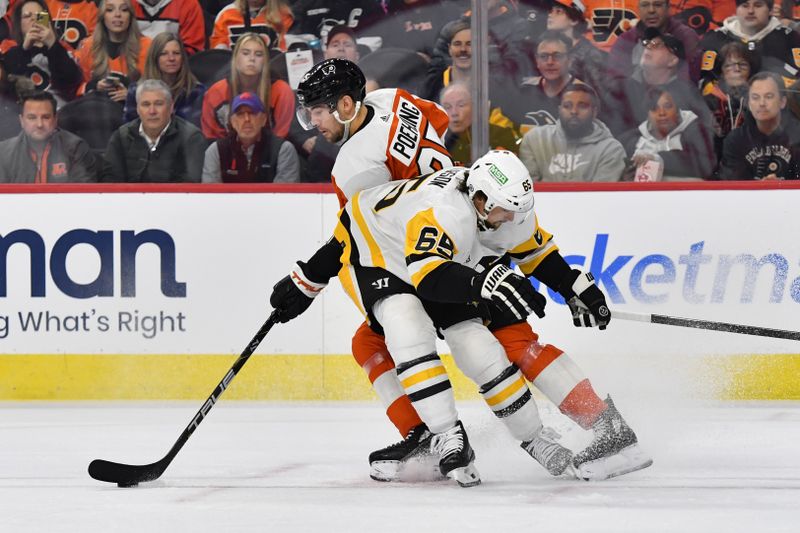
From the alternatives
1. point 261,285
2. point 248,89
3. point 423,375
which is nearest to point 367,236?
point 423,375

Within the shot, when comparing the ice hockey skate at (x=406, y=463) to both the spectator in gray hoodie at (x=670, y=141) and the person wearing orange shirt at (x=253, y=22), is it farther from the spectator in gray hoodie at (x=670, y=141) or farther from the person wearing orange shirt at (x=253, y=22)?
the person wearing orange shirt at (x=253, y=22)

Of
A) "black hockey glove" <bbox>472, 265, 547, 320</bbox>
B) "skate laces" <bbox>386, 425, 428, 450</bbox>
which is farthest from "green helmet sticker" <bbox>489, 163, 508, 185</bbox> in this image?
"skate laces" <bbox>386, 425, 428, 450</bbox>

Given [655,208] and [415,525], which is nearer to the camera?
[415,525]

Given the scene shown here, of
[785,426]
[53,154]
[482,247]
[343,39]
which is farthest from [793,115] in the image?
[53,154]

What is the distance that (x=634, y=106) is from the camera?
568cm

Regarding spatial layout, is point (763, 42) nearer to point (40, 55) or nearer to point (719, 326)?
point (719, 326)

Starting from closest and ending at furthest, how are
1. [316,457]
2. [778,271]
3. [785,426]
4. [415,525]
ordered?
1. [415,525]
2. [316,457]
3. [785,426]
4. [778,271]

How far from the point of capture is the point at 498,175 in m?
3.39

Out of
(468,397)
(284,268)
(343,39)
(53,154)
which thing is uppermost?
(343,39)

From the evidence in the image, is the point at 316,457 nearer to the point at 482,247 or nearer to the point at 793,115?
the point at 482,247

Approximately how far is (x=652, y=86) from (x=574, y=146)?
0.42m

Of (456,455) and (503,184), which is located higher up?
(503,184)

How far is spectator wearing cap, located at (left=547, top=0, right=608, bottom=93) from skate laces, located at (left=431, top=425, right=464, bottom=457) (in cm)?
270

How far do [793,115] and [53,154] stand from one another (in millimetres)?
3215
